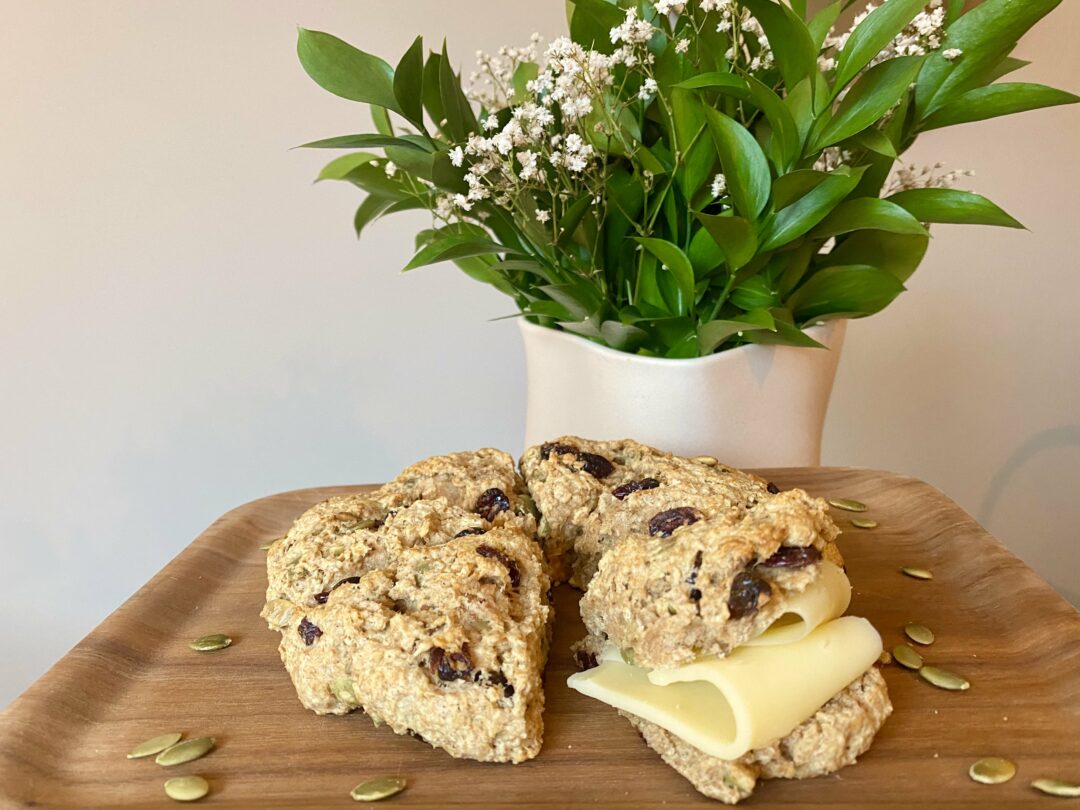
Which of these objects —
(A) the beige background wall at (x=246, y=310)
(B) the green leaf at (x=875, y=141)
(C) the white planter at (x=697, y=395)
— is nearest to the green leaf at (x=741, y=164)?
(B) the green leaf at (x=875, y=141)

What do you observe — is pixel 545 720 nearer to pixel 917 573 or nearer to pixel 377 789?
pixel 377 789

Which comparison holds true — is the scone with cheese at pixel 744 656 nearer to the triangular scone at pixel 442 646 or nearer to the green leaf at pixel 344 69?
the triangular scone at pixel 442 646

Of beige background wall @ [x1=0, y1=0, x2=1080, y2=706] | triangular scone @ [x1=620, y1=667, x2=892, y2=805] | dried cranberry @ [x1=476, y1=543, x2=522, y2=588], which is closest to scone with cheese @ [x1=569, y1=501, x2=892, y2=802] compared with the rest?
triangular scone @ [x1=620, y1=667, x2=892, y2=805]

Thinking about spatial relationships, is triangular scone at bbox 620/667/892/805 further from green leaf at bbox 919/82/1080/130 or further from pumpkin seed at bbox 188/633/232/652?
green leaf at bbox 919/82/1080/130

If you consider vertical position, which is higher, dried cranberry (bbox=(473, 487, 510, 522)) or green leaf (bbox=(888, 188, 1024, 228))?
green leaf (bbox=(888, 188, 1024, 228))

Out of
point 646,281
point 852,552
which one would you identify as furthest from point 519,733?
point 646,281

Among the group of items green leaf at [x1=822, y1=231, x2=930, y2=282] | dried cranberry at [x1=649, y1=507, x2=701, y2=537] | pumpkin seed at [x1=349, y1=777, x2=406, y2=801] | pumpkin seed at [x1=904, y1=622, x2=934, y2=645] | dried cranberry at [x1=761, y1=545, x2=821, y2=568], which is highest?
green leaf at [x1=822, y1=231, x2=930, y2=282]
